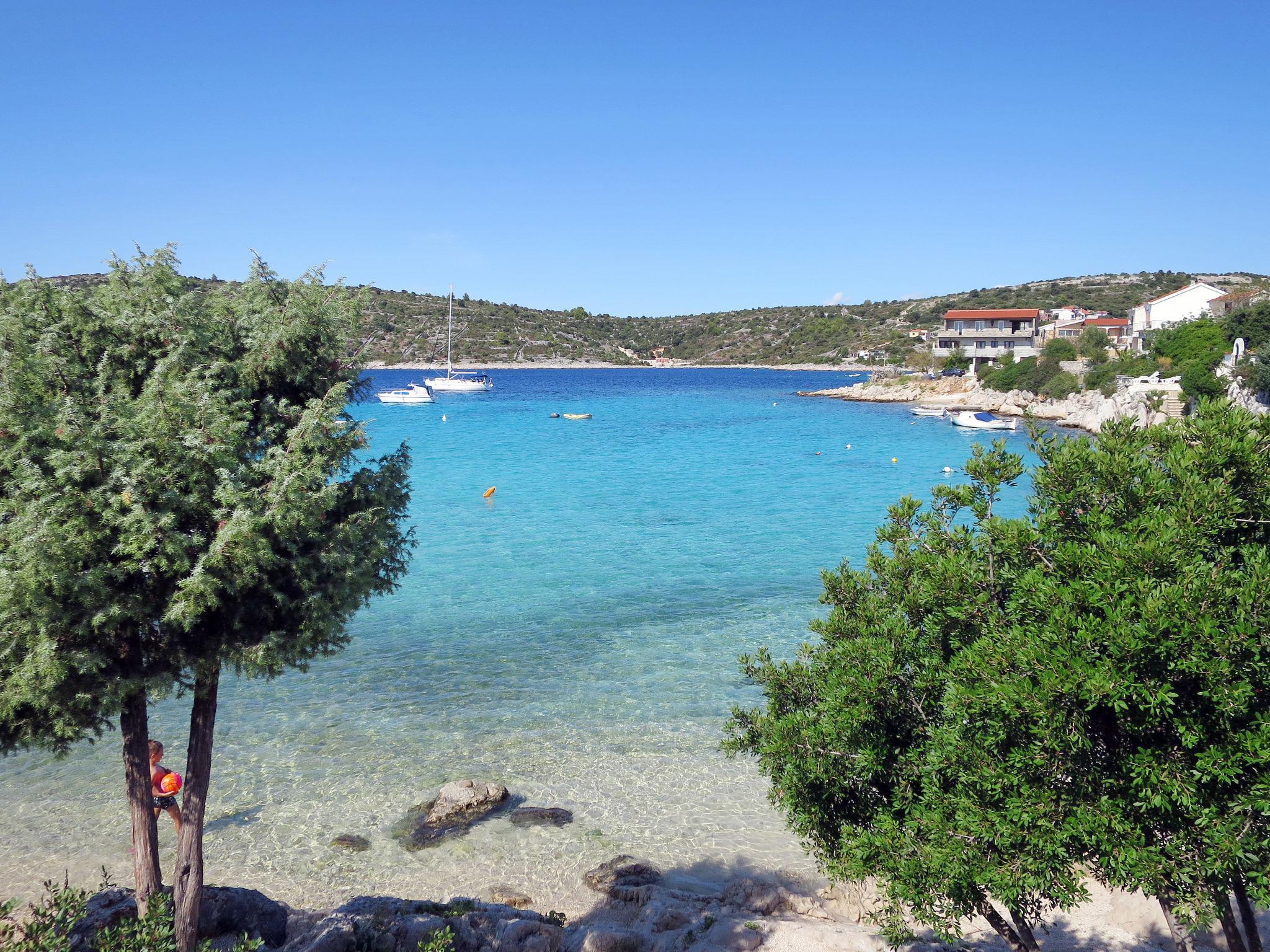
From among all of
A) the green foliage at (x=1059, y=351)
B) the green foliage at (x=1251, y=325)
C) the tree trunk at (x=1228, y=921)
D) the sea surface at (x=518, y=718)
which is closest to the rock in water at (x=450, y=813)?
the sea surface at (x=518, y=718)

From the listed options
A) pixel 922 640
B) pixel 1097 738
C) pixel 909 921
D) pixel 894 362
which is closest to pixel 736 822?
pixel 909 921

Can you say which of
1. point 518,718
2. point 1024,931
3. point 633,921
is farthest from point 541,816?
point 1024,931

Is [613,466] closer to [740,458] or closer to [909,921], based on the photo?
[740,458]

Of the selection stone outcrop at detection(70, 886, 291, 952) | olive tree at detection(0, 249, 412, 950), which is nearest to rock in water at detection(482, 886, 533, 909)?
stone outcrop at detection(70, 886, 291, 952)

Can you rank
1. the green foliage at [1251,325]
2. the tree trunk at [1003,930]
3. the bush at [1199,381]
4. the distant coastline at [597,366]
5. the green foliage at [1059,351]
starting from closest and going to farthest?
the tree trunk at [1003,930], the bush at [1199,381], the green foliage at [1251,325], the green foliage at [1059,351], the distant coastline at [597,366]

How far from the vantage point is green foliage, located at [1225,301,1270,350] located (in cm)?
5472

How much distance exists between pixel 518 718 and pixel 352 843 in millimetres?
4452

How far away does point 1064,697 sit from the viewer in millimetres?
4461

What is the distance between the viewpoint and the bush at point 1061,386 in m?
71.1

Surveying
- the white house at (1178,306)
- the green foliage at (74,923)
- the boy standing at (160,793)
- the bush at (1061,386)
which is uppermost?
the white house at (1178,306)

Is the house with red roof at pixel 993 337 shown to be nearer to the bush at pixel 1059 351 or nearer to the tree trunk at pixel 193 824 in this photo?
the bush at pixel 1059 351

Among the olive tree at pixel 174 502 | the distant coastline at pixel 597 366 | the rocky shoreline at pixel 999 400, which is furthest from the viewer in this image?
the distant coastline at pixel 597 366

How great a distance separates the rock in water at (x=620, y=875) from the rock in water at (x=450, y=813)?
2.14 m

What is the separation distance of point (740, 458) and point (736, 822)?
42.2 m
